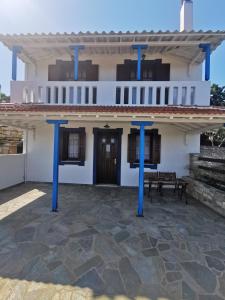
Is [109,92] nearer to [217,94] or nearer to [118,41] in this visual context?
[118,41]

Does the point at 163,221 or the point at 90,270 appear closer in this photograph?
the point at 90,270

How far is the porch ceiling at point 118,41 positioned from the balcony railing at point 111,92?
1.38 m

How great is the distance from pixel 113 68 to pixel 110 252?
7167 mm

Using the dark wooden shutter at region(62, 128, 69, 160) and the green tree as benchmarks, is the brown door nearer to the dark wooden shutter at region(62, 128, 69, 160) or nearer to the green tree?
the dark wooden shutter at region(62, 128, 69, 160)

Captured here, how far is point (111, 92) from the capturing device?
6.89 metres

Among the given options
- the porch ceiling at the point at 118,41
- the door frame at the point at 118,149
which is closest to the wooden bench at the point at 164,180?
the door frame at the point at 118,149

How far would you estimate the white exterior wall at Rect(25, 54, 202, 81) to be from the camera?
8133 mm

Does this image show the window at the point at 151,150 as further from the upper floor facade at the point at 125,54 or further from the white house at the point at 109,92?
the upper floor facade at the point at 125,54

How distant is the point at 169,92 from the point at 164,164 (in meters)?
2.95

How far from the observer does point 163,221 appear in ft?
15.4

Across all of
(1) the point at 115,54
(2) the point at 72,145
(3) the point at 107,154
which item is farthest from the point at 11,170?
(1) the point at 115,54

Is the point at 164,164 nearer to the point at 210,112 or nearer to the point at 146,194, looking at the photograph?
the point at 146,194

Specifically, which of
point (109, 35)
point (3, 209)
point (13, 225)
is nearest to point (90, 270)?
point (13, 225)

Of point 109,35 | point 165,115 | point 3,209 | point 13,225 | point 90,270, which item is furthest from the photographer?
point 109,35
